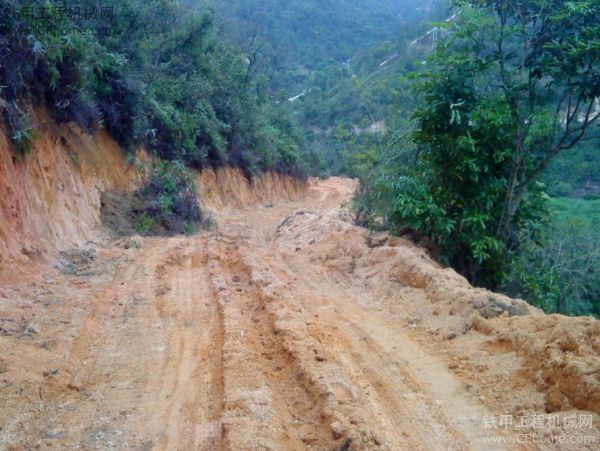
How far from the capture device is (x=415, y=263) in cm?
782

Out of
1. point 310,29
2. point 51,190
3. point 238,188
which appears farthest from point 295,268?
point 310,29

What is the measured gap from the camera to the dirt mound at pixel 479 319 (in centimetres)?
406

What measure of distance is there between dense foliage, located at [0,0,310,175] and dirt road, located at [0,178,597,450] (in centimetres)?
410

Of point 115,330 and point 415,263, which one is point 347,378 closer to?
point 115,330

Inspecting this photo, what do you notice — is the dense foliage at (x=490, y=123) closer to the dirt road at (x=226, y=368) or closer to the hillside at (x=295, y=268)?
the hillside at (x=295, y=268)

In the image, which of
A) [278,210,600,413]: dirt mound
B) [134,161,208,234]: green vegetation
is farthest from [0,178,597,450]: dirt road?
[134,161,208,234]: green vegetation

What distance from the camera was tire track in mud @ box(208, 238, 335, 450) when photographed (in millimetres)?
3543

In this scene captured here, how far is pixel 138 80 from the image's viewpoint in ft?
46.3

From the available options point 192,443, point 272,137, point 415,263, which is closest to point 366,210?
point 415,263

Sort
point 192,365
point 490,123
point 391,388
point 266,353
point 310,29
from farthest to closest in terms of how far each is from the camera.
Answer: point 310,29, point 490,123, point 266,353, point 192,365, point 391,388

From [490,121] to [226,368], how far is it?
665 cm

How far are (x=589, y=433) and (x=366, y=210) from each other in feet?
35.1

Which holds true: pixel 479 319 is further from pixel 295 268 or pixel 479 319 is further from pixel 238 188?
pixel 238 188

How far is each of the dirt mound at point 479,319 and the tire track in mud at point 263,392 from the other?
1.69m
